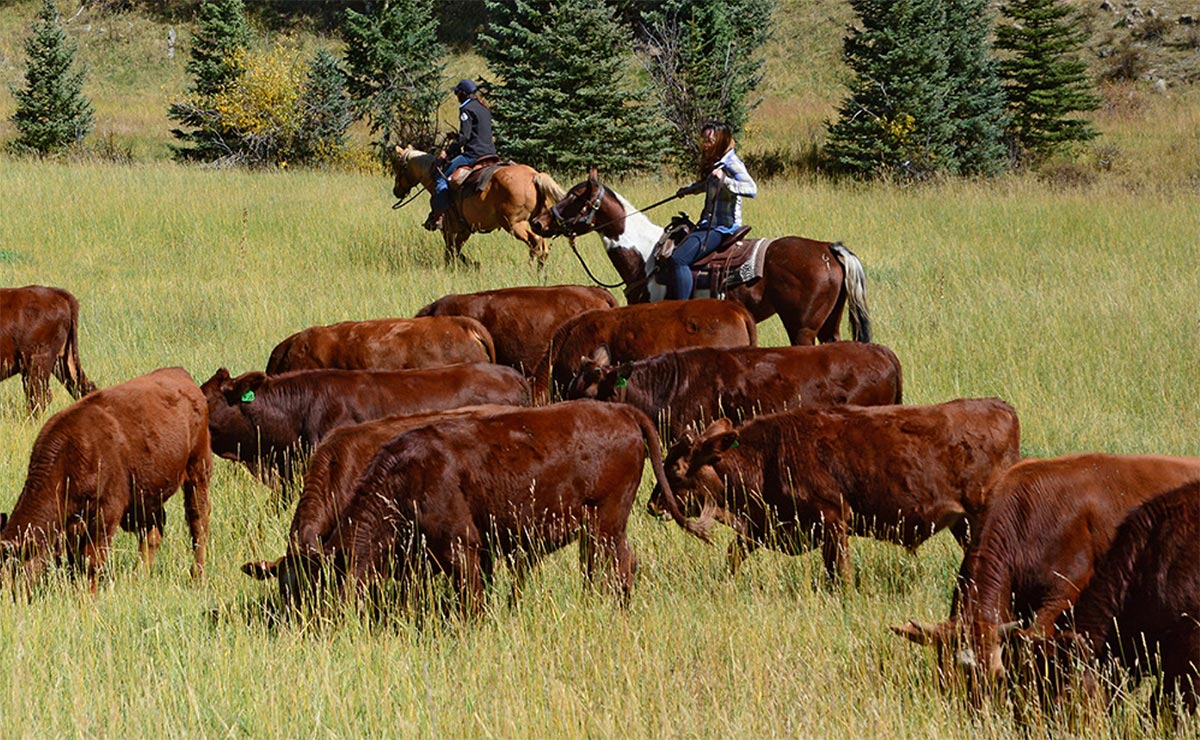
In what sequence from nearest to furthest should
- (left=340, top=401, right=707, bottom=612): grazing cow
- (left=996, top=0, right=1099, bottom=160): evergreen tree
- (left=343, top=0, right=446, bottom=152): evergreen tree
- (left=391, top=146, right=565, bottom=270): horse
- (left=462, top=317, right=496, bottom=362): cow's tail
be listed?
(left=340, top=401, right=707, bottom=612): grazing cow
(left=462, top=317, right=496, bottom=362): cow's tail
(left=391, top=146, right=565, bottom=270): horse
(left=996, top=0, right=1099, bottom=160): evergreen tree
(left=343, top=0, right=446, bottom=152): evergreen tree

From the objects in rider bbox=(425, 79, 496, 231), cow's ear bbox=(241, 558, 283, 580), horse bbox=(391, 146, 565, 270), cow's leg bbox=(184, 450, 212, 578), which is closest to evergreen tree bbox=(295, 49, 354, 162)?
rider bbox=(425, 79, 496, 231)

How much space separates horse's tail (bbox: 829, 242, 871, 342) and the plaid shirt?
1.01 meters

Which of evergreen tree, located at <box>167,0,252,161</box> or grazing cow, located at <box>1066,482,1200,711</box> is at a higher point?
evergreen tree, located at <box>167,0,252,161</box>

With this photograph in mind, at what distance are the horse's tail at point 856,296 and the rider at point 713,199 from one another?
1047 millimetres

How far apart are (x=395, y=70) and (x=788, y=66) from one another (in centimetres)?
1620

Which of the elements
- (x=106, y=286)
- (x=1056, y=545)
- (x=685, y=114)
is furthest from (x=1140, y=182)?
(x=1056, y=545)

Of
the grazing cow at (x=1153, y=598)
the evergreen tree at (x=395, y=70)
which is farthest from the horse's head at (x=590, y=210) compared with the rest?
the evergreen tree at (x=395, y=70)

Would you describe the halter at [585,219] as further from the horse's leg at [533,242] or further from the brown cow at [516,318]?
the horse's leg at [533,242]

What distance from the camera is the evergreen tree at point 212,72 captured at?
30.7 m

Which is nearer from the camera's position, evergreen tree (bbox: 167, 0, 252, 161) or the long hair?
the long hair

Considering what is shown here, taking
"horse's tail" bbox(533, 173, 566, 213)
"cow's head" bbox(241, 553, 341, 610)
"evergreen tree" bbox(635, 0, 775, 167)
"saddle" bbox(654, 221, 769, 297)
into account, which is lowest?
"cow's head" bbox(241, 553, 341, 610)

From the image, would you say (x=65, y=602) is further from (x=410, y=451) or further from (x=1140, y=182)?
(x=1140, y=182)

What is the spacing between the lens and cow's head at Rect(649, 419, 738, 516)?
21.7ft

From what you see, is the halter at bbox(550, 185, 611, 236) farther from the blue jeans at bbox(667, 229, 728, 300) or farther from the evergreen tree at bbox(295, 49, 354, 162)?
the evergreen tree at bbox(295, 49, 354, 162)
